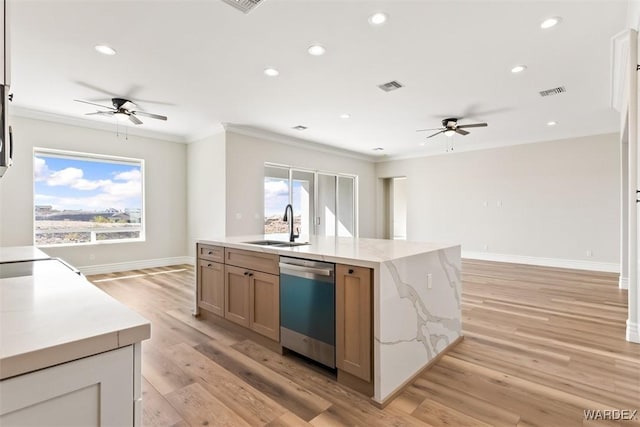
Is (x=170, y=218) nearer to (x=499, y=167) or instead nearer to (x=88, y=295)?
(x=88, y=295)

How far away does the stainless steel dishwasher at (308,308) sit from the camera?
220cm

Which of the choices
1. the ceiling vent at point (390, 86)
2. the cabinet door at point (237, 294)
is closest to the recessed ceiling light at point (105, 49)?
the cabinet door at point (237, 294)

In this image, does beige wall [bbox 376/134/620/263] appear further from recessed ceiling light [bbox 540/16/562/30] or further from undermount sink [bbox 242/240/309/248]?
undermount sink [bbox 242/240/309/248]

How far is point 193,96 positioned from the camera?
177 inches

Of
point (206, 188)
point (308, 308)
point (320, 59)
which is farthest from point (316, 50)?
point (206, 188)

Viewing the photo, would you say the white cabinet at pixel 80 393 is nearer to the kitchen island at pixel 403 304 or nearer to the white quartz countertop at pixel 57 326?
the white quartz countertop at pixel 57 326

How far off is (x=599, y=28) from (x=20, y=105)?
24.9ft

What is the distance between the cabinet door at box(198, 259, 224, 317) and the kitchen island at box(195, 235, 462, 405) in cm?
49

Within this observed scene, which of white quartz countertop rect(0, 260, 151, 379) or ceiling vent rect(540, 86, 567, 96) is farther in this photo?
ceiling vent rect(540, 86, 567, 96)

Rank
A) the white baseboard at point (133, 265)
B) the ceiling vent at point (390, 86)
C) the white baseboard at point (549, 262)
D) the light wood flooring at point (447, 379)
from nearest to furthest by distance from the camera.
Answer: the light wood flooring at point (447, 379) → the ceiling vent at point (390, 86) → the white baseboard at point (133, 265) → the white baseboard at point (549, 262)

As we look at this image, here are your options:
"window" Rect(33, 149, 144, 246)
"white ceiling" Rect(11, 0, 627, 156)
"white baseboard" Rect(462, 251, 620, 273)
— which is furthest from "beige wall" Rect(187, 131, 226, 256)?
"white baseboard" Rect(462, 251, 620, 273)

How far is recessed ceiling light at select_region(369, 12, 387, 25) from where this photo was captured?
2621 mm

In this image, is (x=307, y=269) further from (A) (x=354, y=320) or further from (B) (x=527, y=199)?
(B) (x=527, y=199)

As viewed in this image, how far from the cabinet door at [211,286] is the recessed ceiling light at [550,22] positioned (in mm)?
3762
